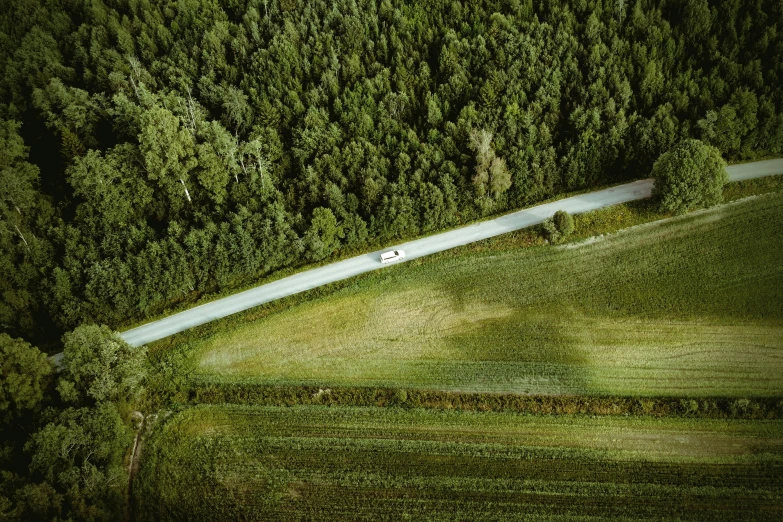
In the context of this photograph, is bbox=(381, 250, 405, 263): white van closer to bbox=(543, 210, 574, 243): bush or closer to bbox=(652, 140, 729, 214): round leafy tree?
bbox=(543, 210, 574, 243): bush

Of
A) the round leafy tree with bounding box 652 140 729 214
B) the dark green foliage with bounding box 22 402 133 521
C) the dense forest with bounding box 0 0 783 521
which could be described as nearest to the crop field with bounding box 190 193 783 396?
the round leafy tree with bounding box 652 140 729 214

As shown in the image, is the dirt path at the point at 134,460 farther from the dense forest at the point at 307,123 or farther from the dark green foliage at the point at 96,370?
the dark green foliage at the point at 96,370

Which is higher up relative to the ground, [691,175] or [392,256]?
[691,175]

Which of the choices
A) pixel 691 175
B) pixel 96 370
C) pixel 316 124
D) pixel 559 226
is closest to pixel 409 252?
pixel 559 226

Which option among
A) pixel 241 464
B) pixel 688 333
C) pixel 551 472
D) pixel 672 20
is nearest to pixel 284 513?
pixel 241 464

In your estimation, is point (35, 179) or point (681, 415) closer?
point (681, 415)

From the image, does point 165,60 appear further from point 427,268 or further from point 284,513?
point 284,513

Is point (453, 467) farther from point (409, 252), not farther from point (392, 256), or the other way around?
point (409, 252)
